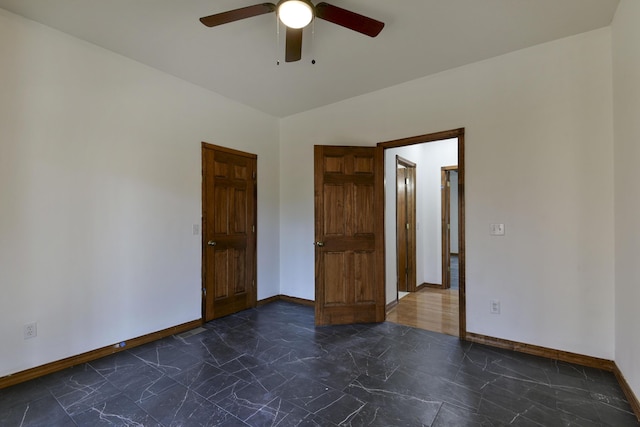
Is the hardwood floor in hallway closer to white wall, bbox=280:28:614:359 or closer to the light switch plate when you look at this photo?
white wall, bbox=280:28:614:359

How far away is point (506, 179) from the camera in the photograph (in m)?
2.80

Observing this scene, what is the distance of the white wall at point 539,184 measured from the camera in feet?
7.97

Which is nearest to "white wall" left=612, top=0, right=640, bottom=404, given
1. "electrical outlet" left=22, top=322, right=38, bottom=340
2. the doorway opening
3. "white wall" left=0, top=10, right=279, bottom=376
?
the doorway opening

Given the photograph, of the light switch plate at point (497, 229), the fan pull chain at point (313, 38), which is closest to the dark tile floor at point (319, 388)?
the light switch plate at point (497, 229)

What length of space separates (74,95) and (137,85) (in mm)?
567

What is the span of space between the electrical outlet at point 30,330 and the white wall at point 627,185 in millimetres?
4315

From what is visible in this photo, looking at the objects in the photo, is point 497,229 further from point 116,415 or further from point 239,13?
point 116,415

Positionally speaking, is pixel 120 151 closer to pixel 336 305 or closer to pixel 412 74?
pixel 336 305

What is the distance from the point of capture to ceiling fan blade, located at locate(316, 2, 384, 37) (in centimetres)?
186

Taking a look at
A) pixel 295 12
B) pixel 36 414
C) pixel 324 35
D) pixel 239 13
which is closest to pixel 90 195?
pixel 36 414

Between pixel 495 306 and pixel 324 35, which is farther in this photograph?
pixel 495 306

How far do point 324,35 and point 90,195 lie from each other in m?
2.51

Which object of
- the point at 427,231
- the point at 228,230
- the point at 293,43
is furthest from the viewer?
the point at 427,231

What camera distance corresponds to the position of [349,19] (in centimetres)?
194
